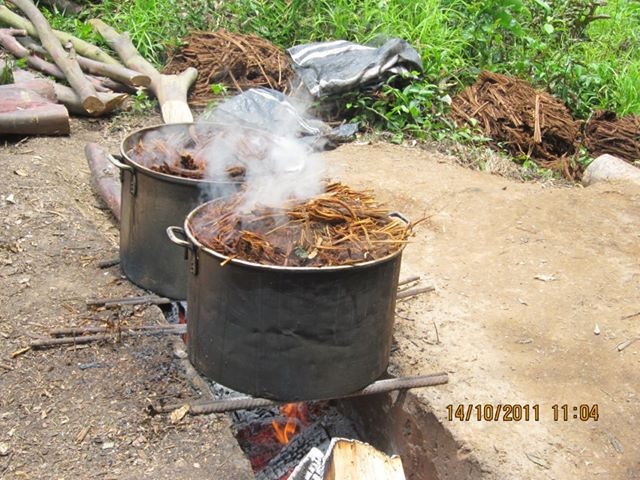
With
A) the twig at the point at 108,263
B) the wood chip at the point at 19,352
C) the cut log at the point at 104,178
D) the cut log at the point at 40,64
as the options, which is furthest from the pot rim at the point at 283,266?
the cut log at the point at 40,64

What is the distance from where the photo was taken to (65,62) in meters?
7.68

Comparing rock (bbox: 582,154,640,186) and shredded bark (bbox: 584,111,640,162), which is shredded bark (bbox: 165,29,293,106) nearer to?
rock (bbox: 582,154,640,186)

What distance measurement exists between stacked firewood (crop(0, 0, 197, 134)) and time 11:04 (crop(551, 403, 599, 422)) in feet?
15.3

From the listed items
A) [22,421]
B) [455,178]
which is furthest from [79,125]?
[22,421]

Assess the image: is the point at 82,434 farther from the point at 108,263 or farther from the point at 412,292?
the point at 412,292

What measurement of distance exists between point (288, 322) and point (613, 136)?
6264 mm

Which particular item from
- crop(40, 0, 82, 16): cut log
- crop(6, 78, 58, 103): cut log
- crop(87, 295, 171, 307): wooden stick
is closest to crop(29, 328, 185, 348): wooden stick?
crop(87, 295, 171, 307): wooden stick

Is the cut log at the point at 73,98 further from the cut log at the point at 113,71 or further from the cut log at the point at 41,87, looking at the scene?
the cut log at the point at 113,71

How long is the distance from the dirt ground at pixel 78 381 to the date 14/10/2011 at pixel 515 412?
42.6 inches

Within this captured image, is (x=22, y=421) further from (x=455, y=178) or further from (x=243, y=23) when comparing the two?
(x=243, y=23)

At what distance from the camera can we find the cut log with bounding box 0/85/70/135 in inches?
252

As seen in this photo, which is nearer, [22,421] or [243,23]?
[22,421]

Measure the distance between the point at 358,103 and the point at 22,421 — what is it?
526cm

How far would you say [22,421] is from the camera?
3289 mm
